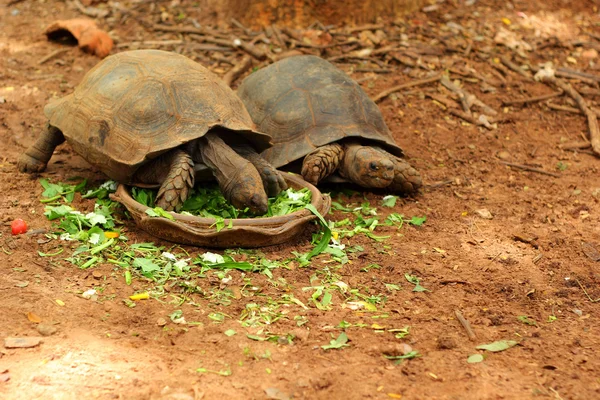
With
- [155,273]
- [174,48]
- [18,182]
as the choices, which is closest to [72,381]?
[155,273]

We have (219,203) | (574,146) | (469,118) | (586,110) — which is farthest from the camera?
(586,110)

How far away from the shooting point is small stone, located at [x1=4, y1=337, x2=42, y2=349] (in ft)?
12.0

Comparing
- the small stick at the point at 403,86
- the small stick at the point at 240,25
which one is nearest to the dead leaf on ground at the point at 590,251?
the small stick at the point at 403,86

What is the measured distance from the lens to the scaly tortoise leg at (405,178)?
20.5 ft

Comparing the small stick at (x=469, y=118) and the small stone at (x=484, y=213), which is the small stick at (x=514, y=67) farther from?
the small stone at (x=484, y=213)

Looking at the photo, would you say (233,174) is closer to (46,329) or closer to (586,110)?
(46,329)

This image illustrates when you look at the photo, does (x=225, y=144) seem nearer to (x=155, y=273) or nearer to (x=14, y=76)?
(x=155, y=273)

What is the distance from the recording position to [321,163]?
6.02m

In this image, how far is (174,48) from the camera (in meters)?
8.96

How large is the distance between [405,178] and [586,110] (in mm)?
3272

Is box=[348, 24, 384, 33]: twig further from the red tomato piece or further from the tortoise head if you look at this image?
the red tomato piece

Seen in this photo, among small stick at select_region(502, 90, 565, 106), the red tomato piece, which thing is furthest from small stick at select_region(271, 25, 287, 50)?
the red tomato piece

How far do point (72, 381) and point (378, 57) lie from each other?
6.40 m

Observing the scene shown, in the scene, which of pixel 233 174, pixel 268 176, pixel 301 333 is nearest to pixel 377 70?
pixel 268 176
